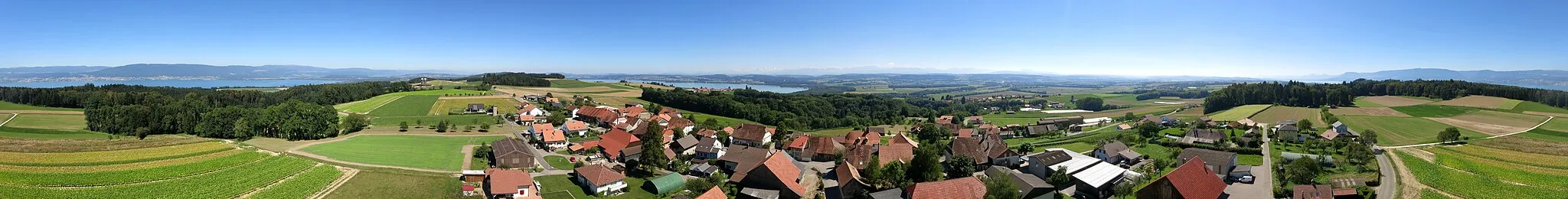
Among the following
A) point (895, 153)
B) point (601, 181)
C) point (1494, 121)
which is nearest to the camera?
point (601, 181)

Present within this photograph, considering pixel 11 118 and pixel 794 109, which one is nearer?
pixel 11 118

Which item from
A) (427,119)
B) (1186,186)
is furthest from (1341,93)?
(427,119)

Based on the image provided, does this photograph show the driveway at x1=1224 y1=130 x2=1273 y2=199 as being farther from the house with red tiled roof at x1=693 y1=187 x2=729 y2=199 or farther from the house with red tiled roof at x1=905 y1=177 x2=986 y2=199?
the house with red tiled roof at x1=693 y1=187 x2=729 y2=199

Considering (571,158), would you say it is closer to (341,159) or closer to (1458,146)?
(341,159)

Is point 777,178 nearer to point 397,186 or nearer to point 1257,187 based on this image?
point 397,186

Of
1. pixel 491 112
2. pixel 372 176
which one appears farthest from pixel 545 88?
pixel 372 176

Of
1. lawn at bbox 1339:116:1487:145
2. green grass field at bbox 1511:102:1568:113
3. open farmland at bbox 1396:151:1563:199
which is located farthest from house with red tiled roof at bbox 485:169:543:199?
green grass field at bbox 1511:102:1568:113
